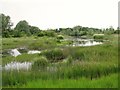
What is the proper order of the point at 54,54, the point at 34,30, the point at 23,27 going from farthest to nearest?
the point at 34,30
the point at 23,27
the point at 54,54

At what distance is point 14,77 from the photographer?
7.50 m

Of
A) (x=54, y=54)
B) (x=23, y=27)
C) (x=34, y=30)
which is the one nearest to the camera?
(x=54, y=54)

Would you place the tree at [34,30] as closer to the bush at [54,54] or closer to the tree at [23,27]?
the tree at [23,27]

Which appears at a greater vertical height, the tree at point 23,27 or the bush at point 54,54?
the tree at point 23,27

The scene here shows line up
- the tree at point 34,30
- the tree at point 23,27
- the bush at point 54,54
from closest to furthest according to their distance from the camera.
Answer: the bush at point 54,54 → the tree at point 23,27 → the tree at point 34,30

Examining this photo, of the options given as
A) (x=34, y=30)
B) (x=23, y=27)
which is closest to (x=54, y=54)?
(x=23, y=27)

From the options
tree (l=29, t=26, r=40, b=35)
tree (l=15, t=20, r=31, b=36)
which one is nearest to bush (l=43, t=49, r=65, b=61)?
tree (l=15, t=20, r=31, b=36)

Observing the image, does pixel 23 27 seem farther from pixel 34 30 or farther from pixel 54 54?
pixel 54 54

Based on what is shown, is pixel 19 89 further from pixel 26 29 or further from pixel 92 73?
pixel 26 29

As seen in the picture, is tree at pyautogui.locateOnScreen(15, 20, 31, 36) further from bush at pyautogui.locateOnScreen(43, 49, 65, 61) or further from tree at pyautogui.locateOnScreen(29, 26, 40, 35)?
bush at pyautogui.locateOnScreen(43, 49, 65, 61)

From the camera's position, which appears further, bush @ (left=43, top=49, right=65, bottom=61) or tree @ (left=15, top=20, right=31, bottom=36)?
tree @ (left=15, top=20, right=31, bottom=36)

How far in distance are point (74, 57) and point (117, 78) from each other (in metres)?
Result: 7.13

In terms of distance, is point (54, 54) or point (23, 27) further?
point (23, 27)

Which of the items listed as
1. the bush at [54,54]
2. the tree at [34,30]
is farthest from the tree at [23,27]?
the bush at [54,54]
